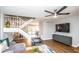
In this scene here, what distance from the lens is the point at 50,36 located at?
7980mm

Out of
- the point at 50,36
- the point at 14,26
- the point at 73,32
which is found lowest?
the point at 50,36

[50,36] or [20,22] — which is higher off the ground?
[20,22]
